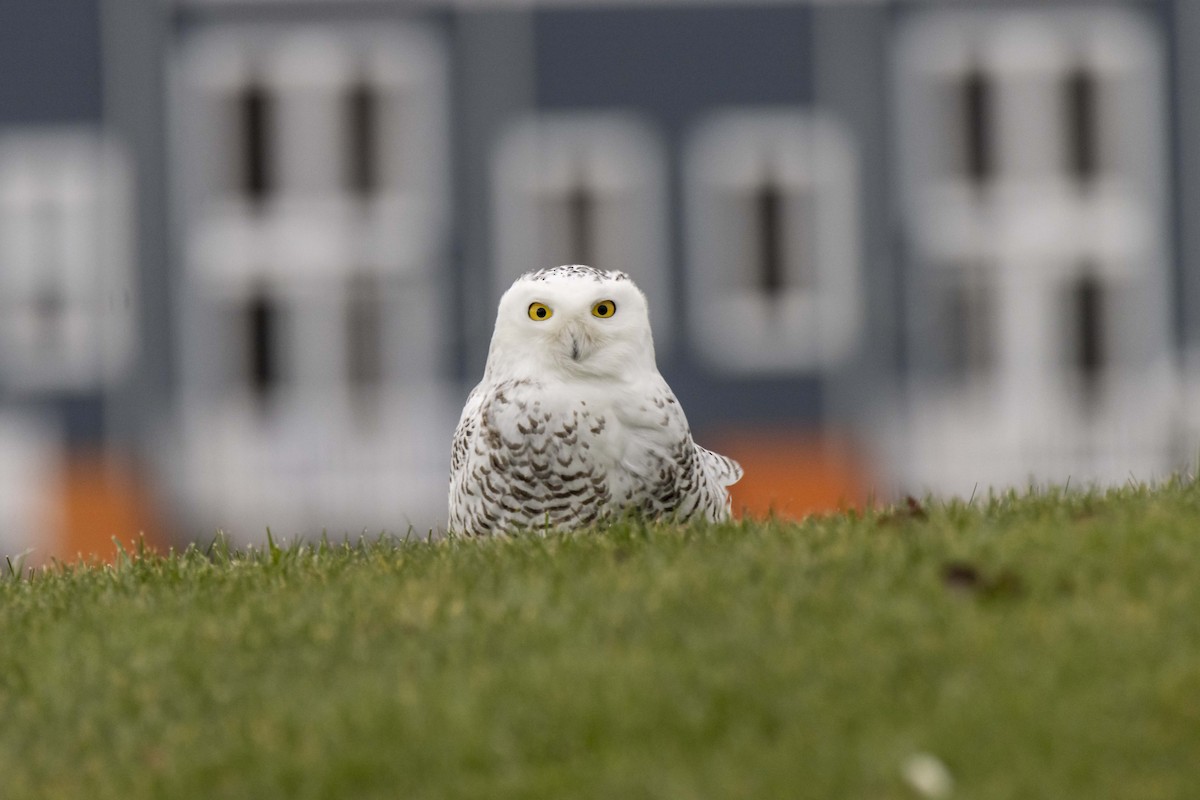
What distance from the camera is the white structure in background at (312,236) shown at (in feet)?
104

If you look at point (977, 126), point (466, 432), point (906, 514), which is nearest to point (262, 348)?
point (977, 126)

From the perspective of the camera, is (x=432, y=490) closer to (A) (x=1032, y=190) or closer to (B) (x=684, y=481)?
(A) (x=1032, y=190)

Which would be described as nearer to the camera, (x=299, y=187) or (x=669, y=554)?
(x=669, y=554)

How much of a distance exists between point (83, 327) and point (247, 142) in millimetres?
3736

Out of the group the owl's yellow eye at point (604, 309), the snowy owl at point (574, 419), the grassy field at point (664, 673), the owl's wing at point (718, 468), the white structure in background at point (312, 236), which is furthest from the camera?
the white structure in background at point (312, 236)

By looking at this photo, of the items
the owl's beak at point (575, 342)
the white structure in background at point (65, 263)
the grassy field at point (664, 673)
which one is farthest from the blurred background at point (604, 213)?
the grassy field at point (664, 673)

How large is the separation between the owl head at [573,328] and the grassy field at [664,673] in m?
0.69

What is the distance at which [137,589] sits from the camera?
323 inches

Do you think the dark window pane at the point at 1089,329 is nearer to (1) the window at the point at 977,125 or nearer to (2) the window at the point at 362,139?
(1) the window at the point at 977,125

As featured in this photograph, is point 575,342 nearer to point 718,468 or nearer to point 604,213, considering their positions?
point 718,468

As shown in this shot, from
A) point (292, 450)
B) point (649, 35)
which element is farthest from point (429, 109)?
point (292, 450)

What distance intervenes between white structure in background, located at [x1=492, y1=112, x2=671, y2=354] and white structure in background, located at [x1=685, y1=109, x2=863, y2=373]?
0.59m

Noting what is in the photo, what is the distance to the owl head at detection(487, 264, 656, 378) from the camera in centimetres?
797

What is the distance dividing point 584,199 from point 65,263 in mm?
7922
